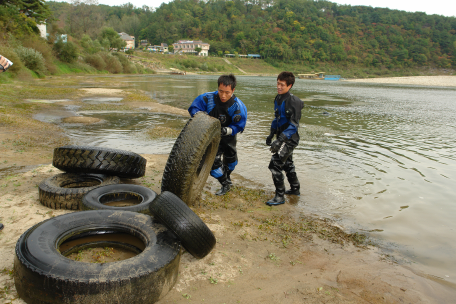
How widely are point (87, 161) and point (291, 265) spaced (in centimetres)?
350

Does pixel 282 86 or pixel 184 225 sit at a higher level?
pixel 282 86

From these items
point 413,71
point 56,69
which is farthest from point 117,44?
point 413,71

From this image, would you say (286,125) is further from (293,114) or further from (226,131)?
(226,131)

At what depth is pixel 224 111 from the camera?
516cm

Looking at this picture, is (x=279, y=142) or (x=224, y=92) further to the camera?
(x=279, y=142)

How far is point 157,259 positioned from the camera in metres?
2.56

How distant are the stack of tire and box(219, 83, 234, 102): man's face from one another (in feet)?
2.56

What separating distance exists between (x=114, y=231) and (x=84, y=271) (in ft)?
3.03

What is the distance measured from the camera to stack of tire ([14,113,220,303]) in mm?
2242

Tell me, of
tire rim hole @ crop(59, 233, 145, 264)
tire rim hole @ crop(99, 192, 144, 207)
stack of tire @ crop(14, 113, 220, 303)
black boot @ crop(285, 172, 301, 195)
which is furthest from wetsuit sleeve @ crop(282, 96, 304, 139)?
tire rim hole @ crop(59, 233, 145, 264)

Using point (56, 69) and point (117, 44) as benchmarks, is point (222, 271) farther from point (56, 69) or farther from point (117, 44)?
point (117, 44)

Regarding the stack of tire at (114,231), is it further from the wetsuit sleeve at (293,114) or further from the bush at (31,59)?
the bush at (31,59)

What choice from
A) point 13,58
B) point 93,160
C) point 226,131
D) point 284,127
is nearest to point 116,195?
point 93,160

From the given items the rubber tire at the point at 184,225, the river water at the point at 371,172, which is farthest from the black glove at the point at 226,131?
the rubber tire at the point at 184,225
